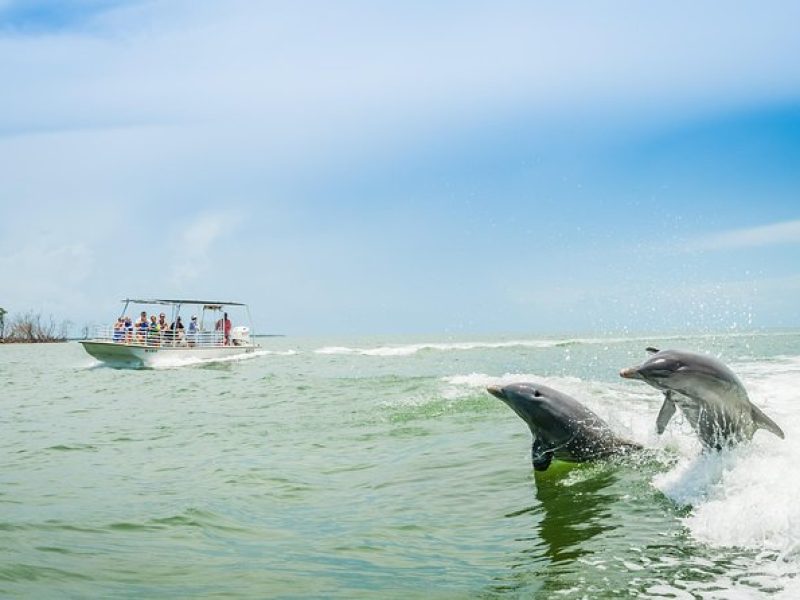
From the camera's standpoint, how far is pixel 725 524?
17.8 ft

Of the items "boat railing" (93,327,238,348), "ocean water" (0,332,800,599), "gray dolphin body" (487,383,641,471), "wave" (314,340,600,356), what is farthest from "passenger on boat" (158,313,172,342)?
"gray dolphin body" (487,383,641,471)

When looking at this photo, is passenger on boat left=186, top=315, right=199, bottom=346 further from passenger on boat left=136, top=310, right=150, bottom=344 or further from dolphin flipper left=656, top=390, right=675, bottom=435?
dolphin flipper left=656, top=390, right=675, bottom=435

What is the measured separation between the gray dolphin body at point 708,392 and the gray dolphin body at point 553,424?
3.68 feet

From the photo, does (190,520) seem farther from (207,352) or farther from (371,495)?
(207,352)

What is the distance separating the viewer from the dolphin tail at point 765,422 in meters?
6.67

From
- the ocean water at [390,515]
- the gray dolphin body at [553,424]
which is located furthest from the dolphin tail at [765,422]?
the gray dolphin body at [553,424]

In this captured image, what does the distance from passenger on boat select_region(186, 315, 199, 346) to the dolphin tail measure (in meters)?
34.3

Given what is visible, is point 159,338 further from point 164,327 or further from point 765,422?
point 765,422

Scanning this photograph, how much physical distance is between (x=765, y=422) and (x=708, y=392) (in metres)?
0.55

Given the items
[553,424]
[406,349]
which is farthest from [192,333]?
[553,424]

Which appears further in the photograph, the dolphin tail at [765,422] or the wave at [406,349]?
the wave at [406,349]

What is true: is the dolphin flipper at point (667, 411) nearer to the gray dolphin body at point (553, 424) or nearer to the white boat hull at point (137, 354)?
the gray dolphin body at point (553, 424)

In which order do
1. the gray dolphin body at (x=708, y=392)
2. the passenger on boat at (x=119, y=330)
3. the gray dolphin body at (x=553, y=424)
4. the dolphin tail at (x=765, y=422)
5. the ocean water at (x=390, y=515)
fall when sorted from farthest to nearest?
the passenger on boat at (x=119, y=330) → the gray dolphin body at (x=553, y=424) → the gray dolphin body at (x=708, y=392) → the dolphin tail at (x=765, y=422) → the ocean water at (x=390, y=515)

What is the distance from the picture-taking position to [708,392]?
6984 mm
